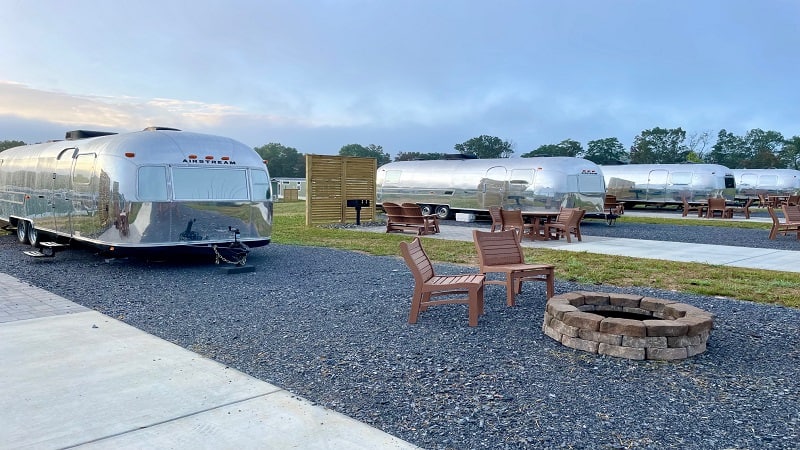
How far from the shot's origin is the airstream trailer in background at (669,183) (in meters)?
29.9

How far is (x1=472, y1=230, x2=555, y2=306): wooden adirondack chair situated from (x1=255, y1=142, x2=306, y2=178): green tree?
6785 centimetres

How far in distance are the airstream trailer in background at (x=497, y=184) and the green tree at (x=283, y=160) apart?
165 feet

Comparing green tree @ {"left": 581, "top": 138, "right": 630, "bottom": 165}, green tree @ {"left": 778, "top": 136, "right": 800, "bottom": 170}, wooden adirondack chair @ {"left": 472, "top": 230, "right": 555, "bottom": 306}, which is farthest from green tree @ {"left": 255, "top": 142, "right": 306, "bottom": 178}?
wooden adirondack chair @ {"left": 472, "top": 230, "right": 555, "bottom": 306}

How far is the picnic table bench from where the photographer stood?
17250 mm

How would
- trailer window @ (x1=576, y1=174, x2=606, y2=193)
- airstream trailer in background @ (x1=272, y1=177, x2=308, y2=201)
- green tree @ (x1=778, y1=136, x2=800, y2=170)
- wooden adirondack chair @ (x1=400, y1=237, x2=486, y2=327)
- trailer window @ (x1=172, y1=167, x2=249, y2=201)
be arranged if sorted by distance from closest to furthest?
wooden adirondack chair @ (x1=400, y1=237, x2=486, y2=327) → trailer window @ (x1=172, y1=167, x2=249, y2=201) → trailer window @ (x1=576, y1=174, x2=606, y2=193) → airstream trailer in background @ (x1=272, y1=177, x2=308, y2=201) → green tree @ (x1=778, y1=136, x2=800, y2=170)

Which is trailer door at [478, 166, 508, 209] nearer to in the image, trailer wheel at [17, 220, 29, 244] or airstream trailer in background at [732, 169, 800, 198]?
trailer wheel at [17, 220, 29, 244]

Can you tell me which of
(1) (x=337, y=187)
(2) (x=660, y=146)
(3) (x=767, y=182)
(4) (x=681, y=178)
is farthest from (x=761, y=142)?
(1) (x=337, y=187)

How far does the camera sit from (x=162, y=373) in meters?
4.77

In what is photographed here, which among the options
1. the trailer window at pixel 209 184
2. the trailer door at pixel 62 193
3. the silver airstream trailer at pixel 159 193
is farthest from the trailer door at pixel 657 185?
the trailer door at pixel 62 193

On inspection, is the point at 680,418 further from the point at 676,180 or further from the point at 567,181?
the point at 676,180

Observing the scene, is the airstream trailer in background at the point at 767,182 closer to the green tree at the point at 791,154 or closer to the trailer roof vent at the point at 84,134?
the green tree at the point at 791,154

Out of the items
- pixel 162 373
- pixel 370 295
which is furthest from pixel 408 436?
pixel 370 295

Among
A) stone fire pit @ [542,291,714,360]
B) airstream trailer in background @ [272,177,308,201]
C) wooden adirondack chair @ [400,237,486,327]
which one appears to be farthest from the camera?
airstream trailer in background @ [272,177,308,201]

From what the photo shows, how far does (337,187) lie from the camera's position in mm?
20484
